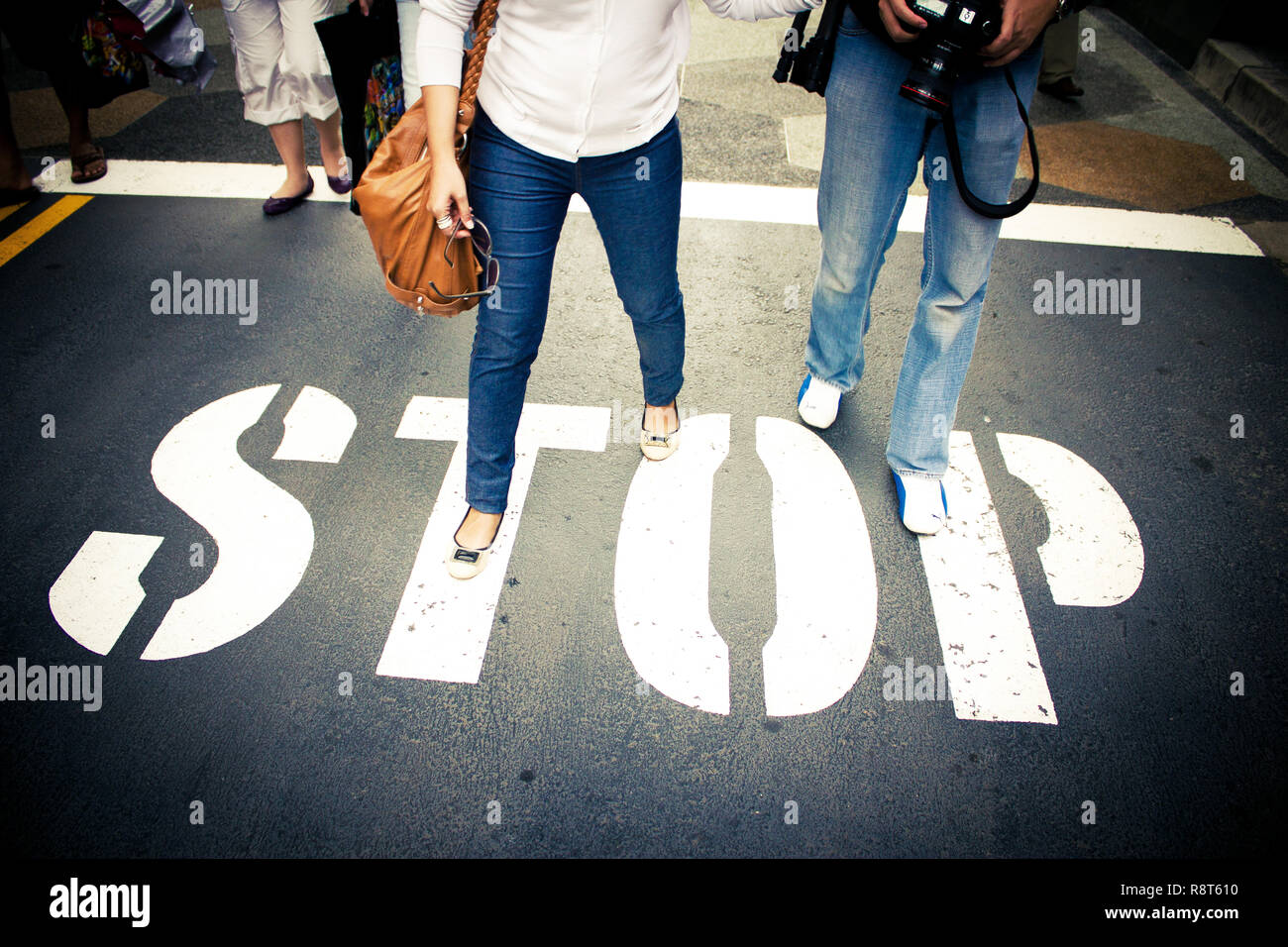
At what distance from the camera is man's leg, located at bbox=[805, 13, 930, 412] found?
214cm

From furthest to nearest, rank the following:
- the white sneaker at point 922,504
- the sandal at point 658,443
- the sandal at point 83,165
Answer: the sandal at point 83,165
the sandal at point 658,443
the white sneaker at point 922,504

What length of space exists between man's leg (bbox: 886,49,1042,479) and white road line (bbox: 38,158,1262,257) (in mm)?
2037

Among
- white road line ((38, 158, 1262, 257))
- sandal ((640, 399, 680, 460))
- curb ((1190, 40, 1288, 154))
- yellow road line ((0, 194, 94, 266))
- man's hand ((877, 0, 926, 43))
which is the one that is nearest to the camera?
man's hand ((877, 0, 926, 43))

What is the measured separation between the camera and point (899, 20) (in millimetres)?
1887

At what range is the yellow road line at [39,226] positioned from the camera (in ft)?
13.1

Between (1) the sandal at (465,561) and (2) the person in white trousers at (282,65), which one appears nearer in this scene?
(1) the sandal at (465,561)

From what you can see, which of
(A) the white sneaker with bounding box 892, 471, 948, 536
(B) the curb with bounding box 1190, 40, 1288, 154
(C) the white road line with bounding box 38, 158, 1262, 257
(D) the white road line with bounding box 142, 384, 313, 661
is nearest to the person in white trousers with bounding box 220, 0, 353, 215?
(C) the white road line with bounding box 38, 158, 1262, 257

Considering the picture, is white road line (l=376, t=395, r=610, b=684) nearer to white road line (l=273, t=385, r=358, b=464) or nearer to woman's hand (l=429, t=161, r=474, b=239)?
white road line (l=273, t=385, r=358, b=464)

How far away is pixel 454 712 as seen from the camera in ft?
7.11

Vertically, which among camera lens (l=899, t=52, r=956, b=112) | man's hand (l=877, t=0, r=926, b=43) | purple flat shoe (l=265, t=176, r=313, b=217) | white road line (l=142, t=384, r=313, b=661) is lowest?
white road line (l=142, t=384, r=313, b=661)

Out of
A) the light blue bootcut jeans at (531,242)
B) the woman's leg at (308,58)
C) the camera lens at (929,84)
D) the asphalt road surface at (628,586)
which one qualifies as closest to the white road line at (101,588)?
the asphalt road surface at (628,586)

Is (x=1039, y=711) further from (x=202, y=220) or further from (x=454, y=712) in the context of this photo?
(x=202, y=220)

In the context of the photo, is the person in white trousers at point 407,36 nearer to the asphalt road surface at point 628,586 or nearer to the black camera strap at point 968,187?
the asphalt road surface at point 628,586

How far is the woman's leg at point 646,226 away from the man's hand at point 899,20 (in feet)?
1.90
